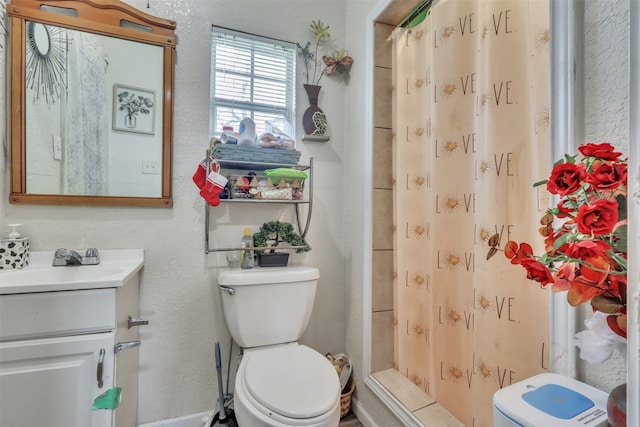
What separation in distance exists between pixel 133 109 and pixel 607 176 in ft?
5.43

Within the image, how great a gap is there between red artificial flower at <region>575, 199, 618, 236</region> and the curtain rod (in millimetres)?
1237

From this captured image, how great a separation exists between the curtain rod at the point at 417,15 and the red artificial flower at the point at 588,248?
4.16 feet

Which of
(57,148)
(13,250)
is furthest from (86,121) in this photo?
(13,250)

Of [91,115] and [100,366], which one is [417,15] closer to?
[91,115]

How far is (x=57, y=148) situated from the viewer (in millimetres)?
1324

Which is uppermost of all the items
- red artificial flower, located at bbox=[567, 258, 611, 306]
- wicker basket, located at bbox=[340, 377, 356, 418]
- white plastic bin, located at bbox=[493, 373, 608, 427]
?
red artificial flower, located at bbox=[567, 258, 611, 306]

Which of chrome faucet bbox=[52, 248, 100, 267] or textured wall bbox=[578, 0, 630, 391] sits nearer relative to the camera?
textured wall bbox=[578, 0, 630, 391]

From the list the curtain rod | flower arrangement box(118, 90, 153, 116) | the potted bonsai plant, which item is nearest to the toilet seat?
the potted bonsai plant

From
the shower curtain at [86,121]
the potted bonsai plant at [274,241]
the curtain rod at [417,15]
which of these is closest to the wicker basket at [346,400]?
the potted bonsai plant at [274,241]

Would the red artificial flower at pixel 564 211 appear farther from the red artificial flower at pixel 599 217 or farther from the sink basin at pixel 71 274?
the sink basin at pixel 71 274

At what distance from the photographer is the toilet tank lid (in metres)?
1.38

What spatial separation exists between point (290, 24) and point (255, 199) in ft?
3.25

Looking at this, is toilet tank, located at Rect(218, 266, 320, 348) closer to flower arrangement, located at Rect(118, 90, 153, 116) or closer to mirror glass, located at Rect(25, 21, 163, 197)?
mirror glass, located at Rect(25, 21, 163, 197)

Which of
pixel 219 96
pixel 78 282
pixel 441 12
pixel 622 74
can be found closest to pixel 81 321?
pixel 78 282
